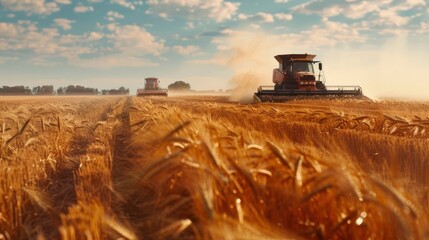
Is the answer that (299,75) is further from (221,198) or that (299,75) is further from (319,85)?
(221,198)

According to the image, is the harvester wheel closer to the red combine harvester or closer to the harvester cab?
the harvester cab

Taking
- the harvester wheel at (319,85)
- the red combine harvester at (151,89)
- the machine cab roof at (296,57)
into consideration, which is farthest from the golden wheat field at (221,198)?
the red combine harvester at (151,89)

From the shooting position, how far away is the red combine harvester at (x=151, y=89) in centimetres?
4738

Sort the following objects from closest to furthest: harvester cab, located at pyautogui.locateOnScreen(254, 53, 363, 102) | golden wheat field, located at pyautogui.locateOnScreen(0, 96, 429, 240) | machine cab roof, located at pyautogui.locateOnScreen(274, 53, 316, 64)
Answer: golden wheat field, located at pyautogui.locateOnScreen(0, 96, 429, 240) → harvester cab, located at pyautogui.locateOnScreen(254, 53, 363, 102) → machine cab roof, located at pyautogui.locateOnScreen(274, 53, 316, 64)

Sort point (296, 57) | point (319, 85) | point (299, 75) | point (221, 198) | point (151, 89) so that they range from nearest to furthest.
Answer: point (221, 198) < point (299, 75) < point (296, 57) < point (319, 85) < point (151, 89)

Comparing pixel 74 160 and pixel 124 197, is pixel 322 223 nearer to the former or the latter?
pixel 124 197

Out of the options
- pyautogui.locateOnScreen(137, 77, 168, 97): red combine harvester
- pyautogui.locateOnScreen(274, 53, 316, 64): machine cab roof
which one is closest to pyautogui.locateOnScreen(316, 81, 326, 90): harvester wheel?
pyautogui.locateOnScreen(274, 53, 316, 64): machine cab roof

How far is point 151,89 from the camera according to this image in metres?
48.9

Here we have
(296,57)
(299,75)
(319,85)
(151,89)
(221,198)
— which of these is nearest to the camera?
(221,198)

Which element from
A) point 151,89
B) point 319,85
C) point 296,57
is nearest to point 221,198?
point 296,57

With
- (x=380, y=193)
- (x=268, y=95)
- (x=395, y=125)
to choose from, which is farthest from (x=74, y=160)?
(x=268, y=95)

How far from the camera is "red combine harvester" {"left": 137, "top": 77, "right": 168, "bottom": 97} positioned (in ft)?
155

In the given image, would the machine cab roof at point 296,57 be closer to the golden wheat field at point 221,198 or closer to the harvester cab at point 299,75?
the harvester cab at point 299,75

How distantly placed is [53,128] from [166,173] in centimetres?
464
